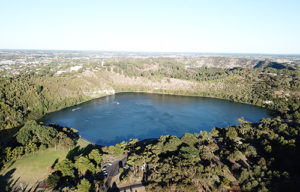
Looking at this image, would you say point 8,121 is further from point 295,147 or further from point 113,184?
point 295,147

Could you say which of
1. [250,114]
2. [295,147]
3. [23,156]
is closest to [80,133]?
[23,156]

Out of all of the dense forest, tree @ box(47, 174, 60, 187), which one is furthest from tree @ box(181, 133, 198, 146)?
tree @ box(47, 174, 60, 187)

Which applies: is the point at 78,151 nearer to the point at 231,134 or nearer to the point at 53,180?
the point at 53,180

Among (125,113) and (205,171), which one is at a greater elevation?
(205,171)

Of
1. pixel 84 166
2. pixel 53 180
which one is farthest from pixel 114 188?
pixel 53 180

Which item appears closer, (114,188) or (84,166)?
(114,188)

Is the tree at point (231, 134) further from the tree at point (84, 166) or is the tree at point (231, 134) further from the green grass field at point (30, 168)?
the green grass field at point (30, 168)

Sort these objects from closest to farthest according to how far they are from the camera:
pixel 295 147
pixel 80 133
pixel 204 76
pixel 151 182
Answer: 1. pixel 151 182
2. pixel 295 147
3. pixel 80 133
4. pixel 204 76
